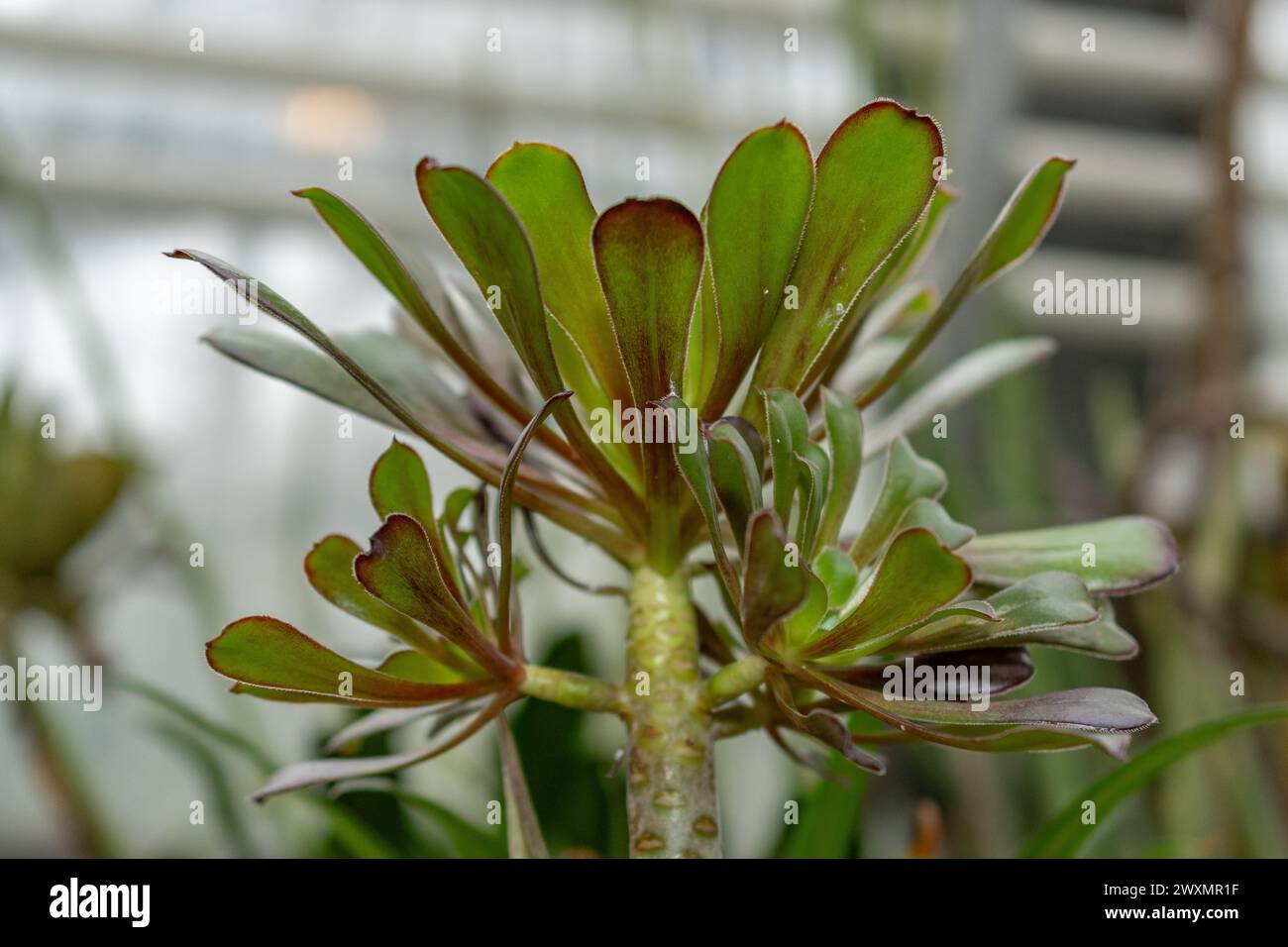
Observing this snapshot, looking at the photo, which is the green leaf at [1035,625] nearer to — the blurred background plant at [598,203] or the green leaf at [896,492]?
the green leaf at [896,492]

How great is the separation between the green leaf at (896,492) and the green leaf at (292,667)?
114 millimetres

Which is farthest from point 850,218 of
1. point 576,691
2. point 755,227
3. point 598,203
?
point 598,203

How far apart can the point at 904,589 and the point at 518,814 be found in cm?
11

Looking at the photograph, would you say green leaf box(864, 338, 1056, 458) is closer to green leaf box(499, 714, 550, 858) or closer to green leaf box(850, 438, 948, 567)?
green leaf box(850, 438, 948, 567)

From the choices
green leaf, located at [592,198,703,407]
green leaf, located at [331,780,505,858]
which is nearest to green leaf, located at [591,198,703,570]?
green leaf, located at [592,198,703,407]

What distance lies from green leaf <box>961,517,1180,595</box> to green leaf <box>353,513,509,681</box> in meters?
0.13

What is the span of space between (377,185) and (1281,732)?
1802 mm

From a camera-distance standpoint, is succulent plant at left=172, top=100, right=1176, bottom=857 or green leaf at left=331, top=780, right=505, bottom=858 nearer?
succulent plant at left=172, top=100, right=1176, bottom=857

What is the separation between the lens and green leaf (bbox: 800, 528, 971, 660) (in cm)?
21

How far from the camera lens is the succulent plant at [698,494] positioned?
0.22 metres

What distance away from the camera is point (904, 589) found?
0.71ft

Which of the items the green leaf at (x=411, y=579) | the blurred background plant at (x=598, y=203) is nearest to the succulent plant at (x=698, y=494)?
the green leaf at (x=411, y=579)
